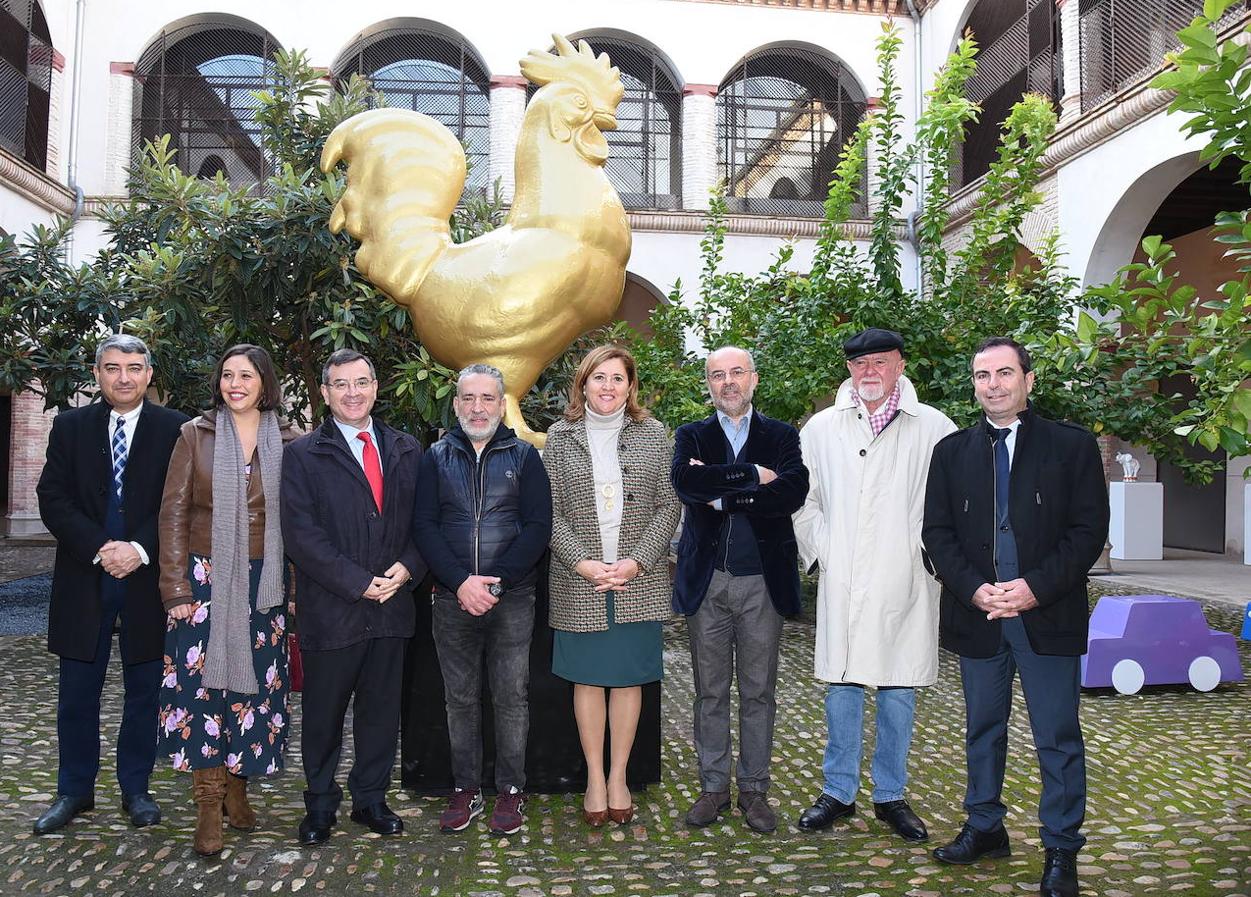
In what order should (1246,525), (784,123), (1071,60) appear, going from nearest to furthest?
(1246,525), (1071,60), (784,123)

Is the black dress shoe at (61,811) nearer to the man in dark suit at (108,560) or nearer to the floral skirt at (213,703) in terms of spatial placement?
the man in dark suit at (108,560)

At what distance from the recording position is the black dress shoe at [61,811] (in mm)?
3242

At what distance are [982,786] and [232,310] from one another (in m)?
4.29

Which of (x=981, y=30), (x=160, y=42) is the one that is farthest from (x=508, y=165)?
(x=981, y=30)

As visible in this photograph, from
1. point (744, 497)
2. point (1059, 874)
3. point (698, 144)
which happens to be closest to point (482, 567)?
point (744, 497)

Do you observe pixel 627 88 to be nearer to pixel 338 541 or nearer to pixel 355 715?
pixel 338 541

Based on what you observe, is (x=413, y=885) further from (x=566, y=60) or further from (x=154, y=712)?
(x=566, y=60)

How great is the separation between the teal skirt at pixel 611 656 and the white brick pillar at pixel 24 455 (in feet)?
46.3

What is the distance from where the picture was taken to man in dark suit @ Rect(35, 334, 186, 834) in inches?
127

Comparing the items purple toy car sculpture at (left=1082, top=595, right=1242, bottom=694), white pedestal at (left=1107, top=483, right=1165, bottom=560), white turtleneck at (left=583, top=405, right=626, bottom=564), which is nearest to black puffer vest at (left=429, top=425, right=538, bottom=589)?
white turtleneck at (left=583, top=405, right=626, bottom=564)

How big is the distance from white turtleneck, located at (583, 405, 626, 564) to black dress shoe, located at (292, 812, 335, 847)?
50.3 inches

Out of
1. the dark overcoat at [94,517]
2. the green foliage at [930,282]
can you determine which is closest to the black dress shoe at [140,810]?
the dark overcoat at [94,517]

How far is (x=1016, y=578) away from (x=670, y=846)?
1.44 meters

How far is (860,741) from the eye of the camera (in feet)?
11.1
